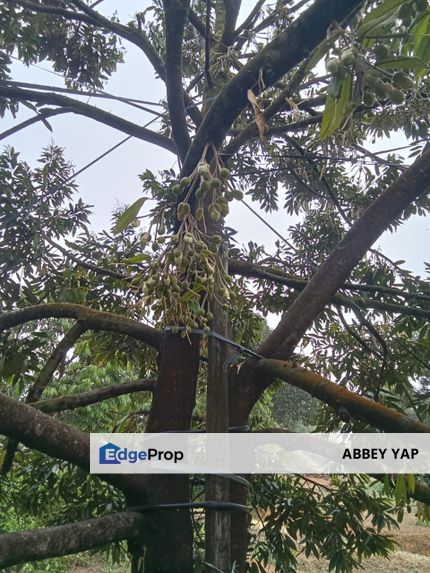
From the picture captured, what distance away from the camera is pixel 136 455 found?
4.01 ft

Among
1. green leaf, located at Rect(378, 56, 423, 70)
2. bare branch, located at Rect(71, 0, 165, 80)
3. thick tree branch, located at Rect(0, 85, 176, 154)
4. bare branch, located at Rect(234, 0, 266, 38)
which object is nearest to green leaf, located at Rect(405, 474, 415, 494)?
green leaf, located at Rect(378, 56, 423, 70)

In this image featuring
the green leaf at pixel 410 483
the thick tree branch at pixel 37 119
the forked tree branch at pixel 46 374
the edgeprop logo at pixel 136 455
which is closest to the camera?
the green leaf at pixel 410 483

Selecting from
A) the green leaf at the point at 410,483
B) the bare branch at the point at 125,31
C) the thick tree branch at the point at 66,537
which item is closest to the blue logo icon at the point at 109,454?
the thick tree branch at the point at 66,537

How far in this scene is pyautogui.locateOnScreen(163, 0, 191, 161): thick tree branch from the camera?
3.95ft

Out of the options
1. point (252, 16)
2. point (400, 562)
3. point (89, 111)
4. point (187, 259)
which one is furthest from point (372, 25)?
point (400, 562)

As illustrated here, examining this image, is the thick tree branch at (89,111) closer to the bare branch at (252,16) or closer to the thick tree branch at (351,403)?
the bare branch at (252,16)

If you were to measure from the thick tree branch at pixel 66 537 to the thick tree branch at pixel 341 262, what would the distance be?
0.57m

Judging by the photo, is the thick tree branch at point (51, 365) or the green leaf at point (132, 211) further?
the thick tree branch at point (51, 365)

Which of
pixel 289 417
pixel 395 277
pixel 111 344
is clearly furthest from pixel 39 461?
pixel 289 417

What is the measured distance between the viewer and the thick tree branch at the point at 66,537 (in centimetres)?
80

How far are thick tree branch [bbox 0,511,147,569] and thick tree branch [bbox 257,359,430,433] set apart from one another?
49cm

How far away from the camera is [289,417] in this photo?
34.5 ft

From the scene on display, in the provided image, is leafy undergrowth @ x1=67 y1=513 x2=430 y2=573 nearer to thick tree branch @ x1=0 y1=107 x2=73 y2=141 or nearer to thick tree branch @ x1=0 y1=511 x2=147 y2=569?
thick tree branch @ x1=0 y1=511 x2=147 y2=569

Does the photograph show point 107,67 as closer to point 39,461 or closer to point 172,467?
point 39,461
